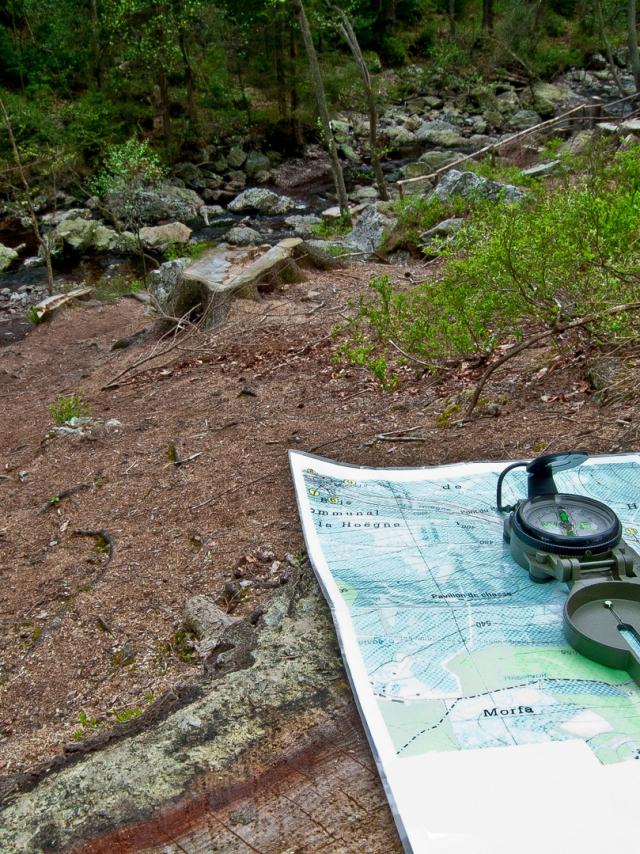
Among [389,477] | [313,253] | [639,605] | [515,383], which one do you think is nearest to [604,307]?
[515,383]

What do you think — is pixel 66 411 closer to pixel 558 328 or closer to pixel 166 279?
pixel 558 328

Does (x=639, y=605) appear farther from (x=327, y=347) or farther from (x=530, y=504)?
(x=327, y=347)

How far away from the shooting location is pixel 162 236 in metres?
14.5

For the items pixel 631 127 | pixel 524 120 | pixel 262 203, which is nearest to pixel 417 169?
pixel 262 203

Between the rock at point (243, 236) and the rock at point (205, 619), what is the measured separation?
38.0 ft

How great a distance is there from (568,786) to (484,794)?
0.18 meters

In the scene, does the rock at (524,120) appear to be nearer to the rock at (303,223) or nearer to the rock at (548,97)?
the rock at (548,97)

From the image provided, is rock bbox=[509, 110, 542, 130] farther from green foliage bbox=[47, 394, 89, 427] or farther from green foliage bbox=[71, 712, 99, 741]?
green foliage bbox=[71, 712, 99, 741]

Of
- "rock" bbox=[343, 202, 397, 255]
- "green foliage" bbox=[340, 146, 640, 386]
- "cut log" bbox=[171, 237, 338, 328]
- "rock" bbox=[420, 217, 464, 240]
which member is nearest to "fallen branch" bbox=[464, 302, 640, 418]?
"green foliage" bbox=[340, 146, 640, 386]

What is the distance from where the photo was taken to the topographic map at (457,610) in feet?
5.81

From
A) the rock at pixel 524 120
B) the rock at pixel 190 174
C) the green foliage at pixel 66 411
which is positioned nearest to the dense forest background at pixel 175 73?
the rock at pixel 190 174

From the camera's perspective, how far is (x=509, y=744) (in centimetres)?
171

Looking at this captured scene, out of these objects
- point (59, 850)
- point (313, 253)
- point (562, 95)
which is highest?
point (59, 850)

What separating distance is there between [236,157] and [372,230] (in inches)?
421
